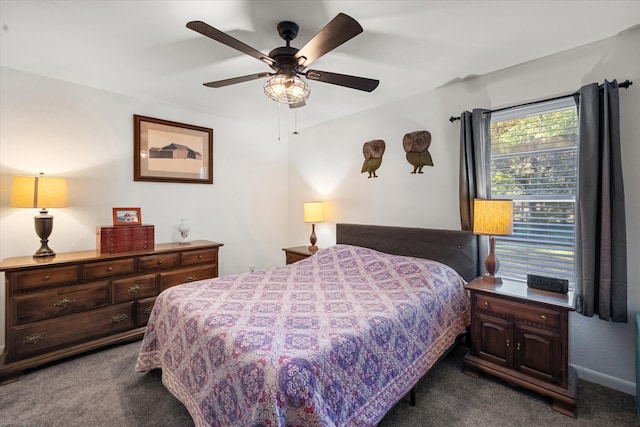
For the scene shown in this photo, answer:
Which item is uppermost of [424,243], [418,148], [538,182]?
[418,148]

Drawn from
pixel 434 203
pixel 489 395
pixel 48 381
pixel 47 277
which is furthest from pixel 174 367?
pixel 434 203

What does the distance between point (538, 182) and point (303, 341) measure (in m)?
2.38

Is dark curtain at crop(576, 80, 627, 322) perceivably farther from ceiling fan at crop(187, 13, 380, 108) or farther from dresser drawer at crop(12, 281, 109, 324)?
dresser drawer at crop(12, 281, 109, 324)

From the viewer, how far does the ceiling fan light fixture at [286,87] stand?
2004mm

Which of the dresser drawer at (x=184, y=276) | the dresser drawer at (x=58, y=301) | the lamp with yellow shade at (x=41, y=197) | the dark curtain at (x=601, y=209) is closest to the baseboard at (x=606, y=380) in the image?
the dark curtain at (x=601, y=209)

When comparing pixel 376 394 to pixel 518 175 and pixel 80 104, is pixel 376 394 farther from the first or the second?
pixel 80 104

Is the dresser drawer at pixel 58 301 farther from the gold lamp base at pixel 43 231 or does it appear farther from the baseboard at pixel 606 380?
the baseboard at pixel 606 380

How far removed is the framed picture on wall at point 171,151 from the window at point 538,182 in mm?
3371

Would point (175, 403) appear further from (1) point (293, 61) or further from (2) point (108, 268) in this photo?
(1) point (293, 61)

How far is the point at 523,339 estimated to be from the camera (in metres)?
2.09

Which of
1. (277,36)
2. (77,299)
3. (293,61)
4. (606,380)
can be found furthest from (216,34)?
(606,380)

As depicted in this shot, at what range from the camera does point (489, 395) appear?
2.07m

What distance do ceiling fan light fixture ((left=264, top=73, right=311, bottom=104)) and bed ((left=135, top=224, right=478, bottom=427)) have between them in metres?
1.47

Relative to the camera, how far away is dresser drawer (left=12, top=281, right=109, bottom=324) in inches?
92.0
